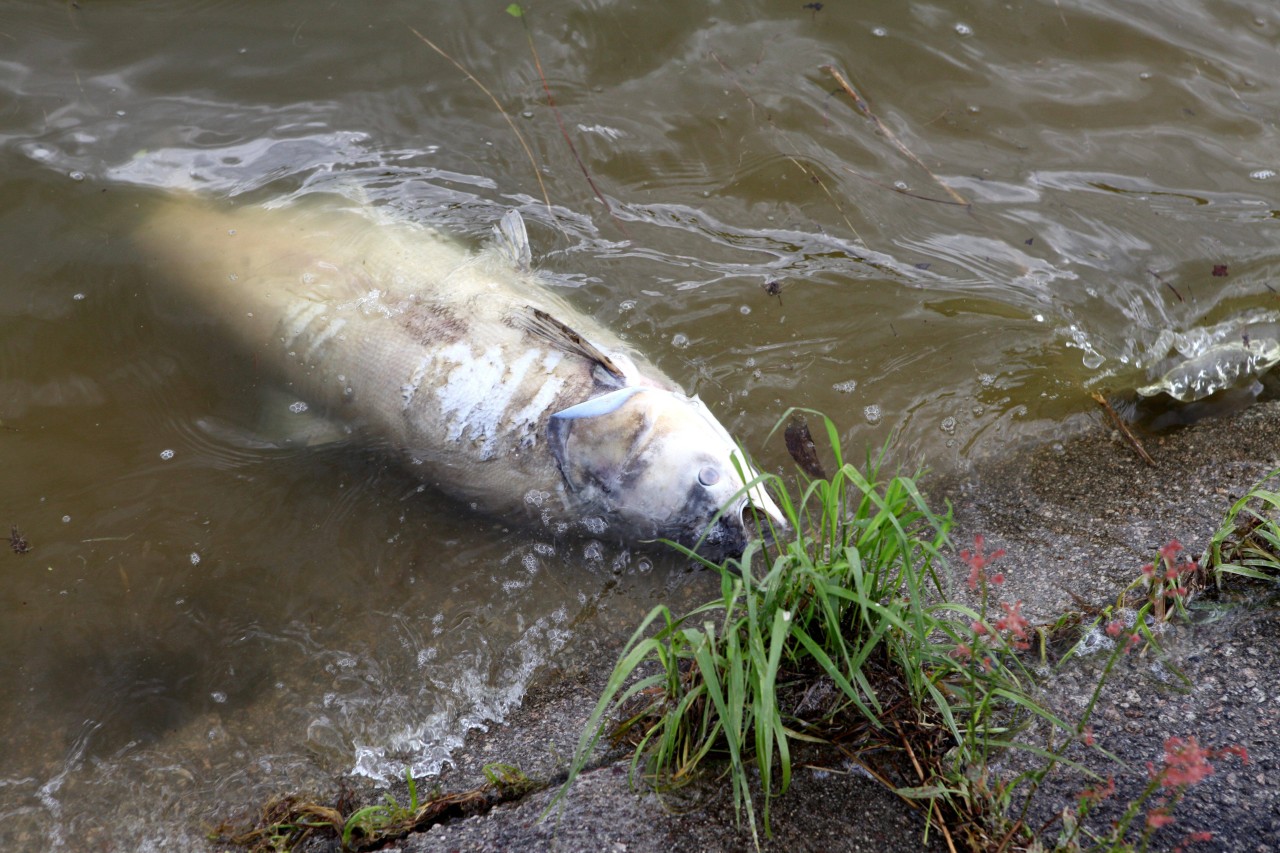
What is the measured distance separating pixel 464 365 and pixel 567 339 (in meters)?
0.49

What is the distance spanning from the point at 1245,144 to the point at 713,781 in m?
4.69

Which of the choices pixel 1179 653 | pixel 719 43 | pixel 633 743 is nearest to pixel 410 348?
pixel 633 743

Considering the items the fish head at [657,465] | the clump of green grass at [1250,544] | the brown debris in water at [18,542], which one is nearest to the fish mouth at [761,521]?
the fish head at [657,465]

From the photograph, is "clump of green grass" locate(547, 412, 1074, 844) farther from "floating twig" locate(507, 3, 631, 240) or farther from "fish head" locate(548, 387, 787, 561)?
"floating twig" locate(507, 3, 631, 240)

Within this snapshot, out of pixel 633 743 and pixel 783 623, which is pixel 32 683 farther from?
pixel 783 623

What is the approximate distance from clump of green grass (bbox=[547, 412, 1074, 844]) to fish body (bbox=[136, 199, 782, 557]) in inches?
26.0

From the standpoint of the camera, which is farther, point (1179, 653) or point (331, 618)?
point (331, 618)

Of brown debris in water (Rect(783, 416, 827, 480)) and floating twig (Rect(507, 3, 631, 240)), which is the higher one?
floating twig (Rect(507, 3, 631, 240))

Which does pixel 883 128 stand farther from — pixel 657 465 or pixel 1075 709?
pixel 1075 709

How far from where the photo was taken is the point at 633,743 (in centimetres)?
271

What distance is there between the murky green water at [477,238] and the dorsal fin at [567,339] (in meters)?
0.70

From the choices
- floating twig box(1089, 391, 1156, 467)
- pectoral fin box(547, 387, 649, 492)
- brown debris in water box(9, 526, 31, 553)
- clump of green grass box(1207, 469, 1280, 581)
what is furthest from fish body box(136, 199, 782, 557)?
floating twig box(1089, 391, 1156, 467)

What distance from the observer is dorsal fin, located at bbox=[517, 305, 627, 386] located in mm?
3547

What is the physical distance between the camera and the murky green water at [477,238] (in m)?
3.52
